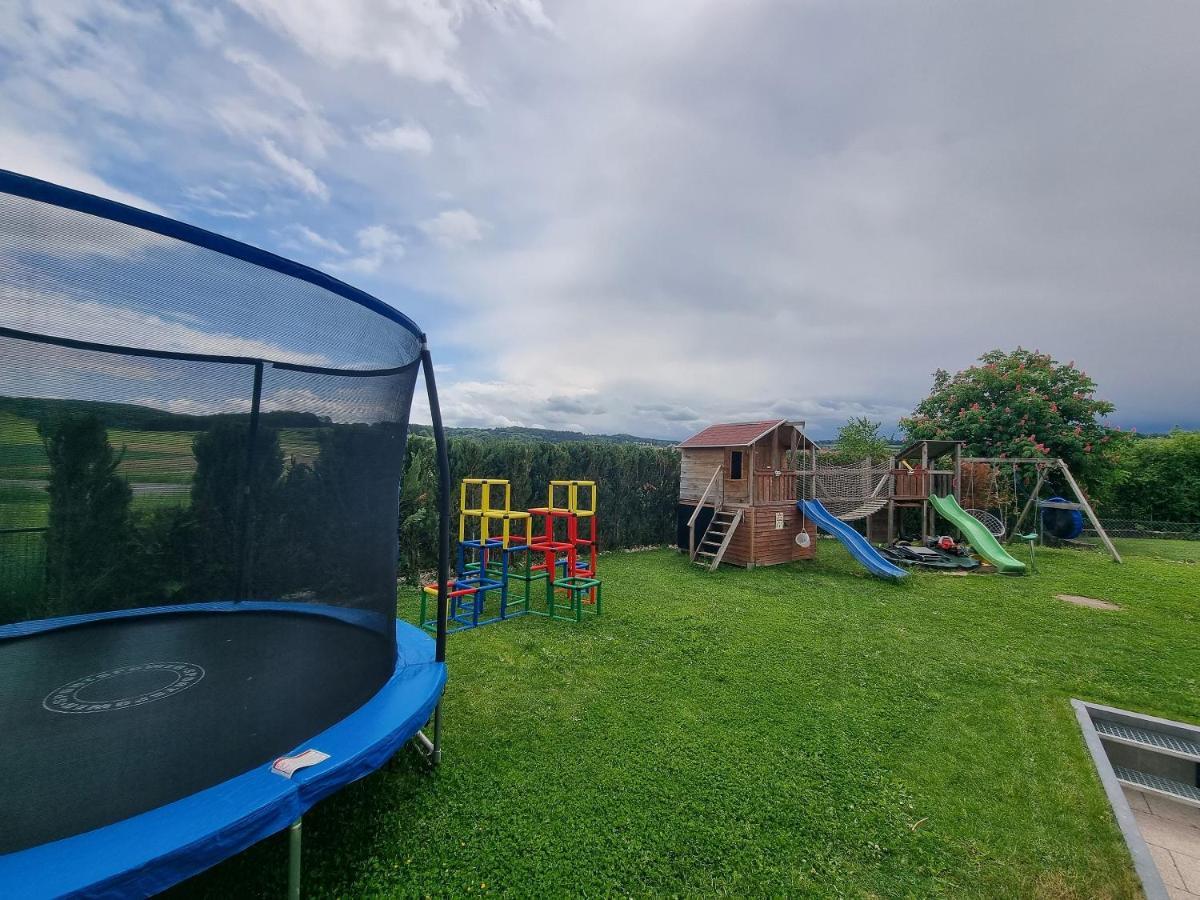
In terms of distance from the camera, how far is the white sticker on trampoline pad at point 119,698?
77.9 inches

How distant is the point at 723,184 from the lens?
226 inches

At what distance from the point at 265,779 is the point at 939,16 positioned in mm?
7464

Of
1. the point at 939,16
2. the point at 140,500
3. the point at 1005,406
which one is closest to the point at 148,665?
the point at 140,500

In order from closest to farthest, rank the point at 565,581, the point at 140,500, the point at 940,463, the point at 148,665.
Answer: the point at 140,500, the point at 148,665, the point at 565,581, the point at 940,463

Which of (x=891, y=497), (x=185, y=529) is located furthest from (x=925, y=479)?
(x=185, y=529)

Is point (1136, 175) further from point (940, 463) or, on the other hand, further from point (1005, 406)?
point (1005, 406)

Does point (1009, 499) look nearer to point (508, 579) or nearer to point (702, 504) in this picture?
point (702, 504)

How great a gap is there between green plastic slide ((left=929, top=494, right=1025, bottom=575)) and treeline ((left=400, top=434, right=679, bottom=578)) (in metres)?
5.01

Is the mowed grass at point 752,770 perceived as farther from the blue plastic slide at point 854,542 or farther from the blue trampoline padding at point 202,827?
the blue plastic slide at point 854,542

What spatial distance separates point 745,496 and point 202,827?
793 centimetres

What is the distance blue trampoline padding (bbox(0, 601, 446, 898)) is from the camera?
113 centimetres

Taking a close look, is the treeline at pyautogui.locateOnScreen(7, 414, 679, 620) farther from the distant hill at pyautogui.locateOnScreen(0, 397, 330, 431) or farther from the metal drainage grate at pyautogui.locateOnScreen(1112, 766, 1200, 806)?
the metal drainage grate at pyautogui.locateOnScreen(1112, 766, 1200, 806)

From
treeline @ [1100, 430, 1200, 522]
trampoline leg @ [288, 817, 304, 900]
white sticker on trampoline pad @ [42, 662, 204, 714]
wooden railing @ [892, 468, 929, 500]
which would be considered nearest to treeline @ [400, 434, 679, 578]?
white sticker on trampoline pad @ [42, 662, 204, 714]

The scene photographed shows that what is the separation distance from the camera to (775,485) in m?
A: 8.27
